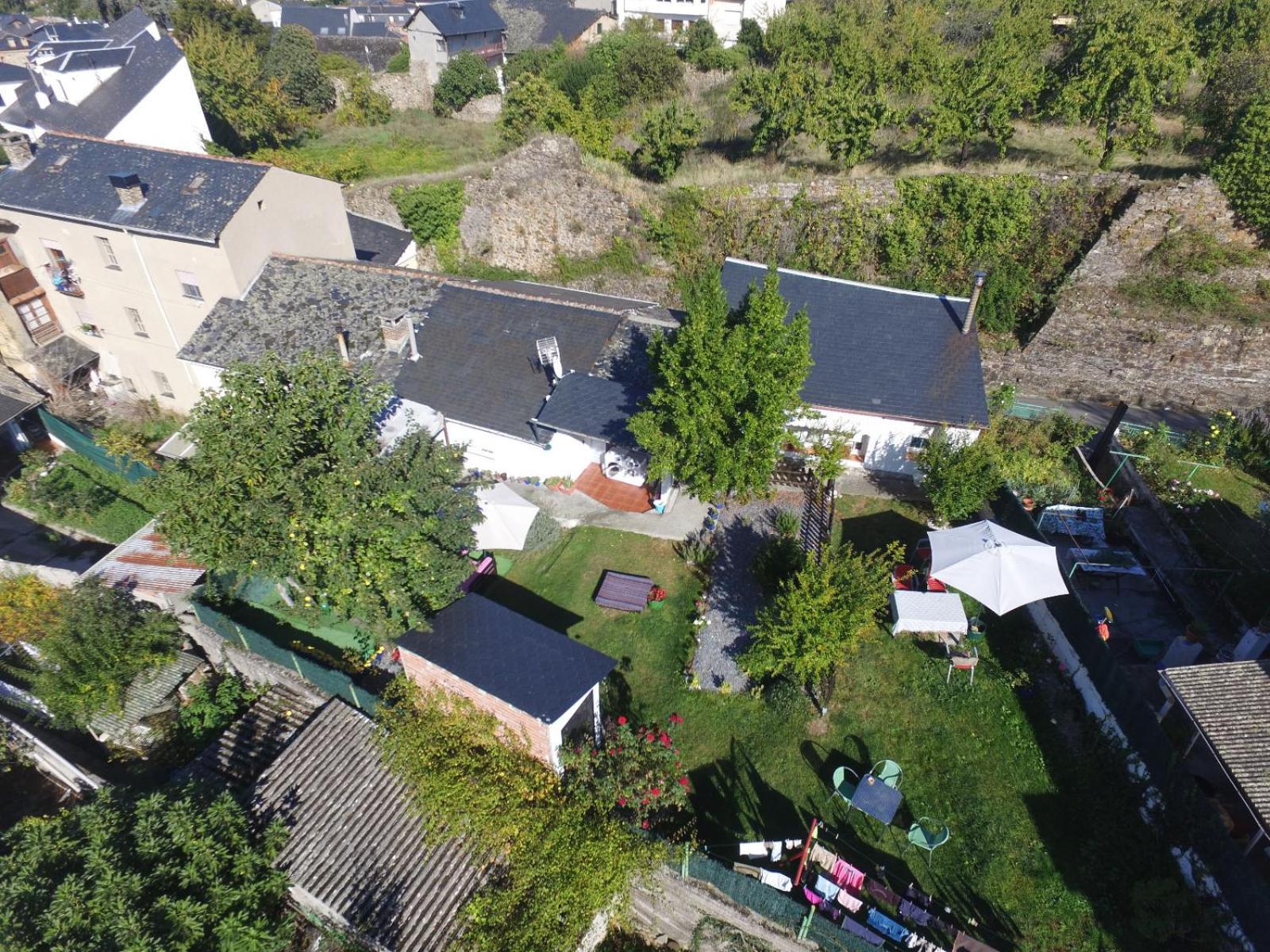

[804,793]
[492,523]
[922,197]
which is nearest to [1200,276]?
[922,197]

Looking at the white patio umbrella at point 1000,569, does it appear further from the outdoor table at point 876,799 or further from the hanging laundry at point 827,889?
the hanging laundry at point 827,889

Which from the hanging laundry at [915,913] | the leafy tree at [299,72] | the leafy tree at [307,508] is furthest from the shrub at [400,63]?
the hanging laundry at [915,913]

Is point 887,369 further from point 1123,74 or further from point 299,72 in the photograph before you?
point 299,72

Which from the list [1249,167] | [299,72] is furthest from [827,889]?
[299,72]

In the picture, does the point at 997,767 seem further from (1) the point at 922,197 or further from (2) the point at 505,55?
(2) the point at 505,55

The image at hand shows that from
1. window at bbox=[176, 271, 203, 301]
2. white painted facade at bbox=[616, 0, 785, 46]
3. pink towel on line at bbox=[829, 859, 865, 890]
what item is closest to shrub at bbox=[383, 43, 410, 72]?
white painted facade at bbox=[616, 0, 785, 46]

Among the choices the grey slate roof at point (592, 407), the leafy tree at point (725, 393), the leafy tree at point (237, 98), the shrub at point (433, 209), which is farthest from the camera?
the leafy tree at point (237, 98)
